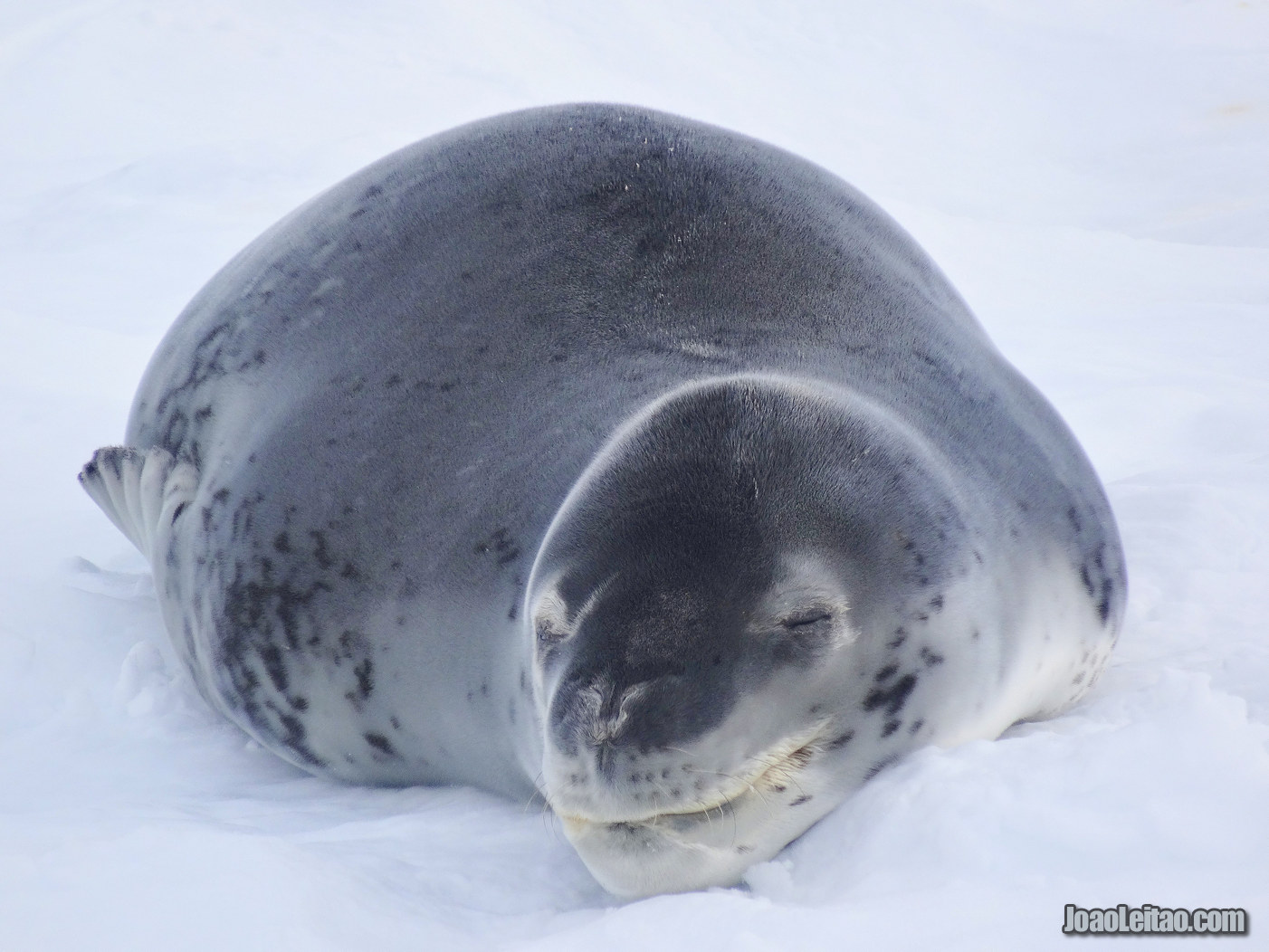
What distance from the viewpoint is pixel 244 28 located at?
26.9 ft

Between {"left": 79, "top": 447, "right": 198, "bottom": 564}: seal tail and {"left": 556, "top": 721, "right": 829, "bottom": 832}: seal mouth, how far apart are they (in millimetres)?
1297

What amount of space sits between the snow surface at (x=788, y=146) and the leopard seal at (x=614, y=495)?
10 centimetres

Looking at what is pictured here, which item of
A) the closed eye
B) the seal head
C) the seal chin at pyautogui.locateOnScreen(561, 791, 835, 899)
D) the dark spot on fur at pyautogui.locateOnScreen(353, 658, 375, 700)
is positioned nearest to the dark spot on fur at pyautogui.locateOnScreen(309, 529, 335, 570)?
the dark spot on fur at pyautogui.locateOnScreen(353, 658, 375, 700)

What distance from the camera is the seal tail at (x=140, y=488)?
252cm

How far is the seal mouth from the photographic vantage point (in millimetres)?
1499

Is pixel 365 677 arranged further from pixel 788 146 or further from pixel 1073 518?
pixel 788 146

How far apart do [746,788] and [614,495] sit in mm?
375

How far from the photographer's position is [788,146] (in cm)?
723

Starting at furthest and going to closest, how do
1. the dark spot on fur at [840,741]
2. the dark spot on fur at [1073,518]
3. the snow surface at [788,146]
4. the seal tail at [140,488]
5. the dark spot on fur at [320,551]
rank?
the seal tail at [140,488]
the dark spot on fur at [320,551]
the dark spot on fur at [1073,518]
the dark spot on fur at [840,741]
the snow surface at [788,146]

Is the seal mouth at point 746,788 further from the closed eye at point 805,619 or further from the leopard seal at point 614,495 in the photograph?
the closed eye at point 805,619

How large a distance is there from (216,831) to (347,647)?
46 cm

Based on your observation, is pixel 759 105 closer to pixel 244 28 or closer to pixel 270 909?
pixel 244 28

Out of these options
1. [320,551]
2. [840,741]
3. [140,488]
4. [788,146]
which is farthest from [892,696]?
[788,146]

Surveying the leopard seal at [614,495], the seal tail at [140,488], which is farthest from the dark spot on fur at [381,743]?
the seal tail at [140,488]
